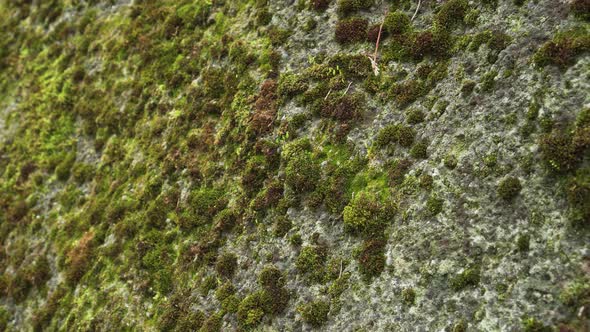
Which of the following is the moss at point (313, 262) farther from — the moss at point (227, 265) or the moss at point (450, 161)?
the moss at point (450, 161)

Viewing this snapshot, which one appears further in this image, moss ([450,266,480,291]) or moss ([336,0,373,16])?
moss ([336,0,373,16])

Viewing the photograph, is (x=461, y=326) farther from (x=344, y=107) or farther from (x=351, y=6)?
(x=351, y=6)

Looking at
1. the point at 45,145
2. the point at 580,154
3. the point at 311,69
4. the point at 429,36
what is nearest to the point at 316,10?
the point at 311,69

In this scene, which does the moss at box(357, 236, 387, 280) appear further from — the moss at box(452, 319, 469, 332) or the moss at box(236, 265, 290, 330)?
the moss at box(236, 265, 290, 330)

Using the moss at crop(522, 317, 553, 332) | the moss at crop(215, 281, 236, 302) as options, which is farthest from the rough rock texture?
the moss at crop(215, 281, 236, 302)

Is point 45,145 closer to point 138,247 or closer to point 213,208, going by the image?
point 138,247

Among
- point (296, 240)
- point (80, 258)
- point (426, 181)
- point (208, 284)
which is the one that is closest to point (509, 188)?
point (426, 181)
